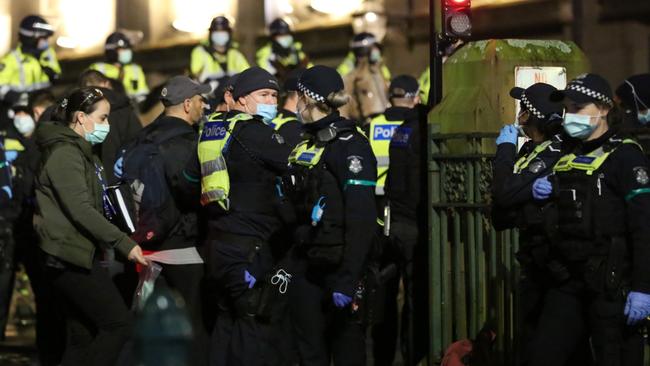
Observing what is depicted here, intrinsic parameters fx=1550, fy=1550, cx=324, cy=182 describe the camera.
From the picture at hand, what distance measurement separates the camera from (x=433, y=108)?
1064 cm

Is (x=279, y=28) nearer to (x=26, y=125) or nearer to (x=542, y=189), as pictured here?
(x=26, y=125)

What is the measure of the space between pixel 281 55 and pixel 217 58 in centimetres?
110

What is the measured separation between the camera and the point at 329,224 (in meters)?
9.15

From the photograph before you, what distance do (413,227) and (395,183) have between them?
1.16 feet

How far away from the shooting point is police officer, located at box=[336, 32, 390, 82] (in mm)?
18734

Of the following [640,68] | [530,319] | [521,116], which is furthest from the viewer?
[640,68]

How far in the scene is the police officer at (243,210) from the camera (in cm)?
920

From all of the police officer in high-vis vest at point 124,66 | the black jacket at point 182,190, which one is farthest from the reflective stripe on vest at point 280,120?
the police officer in high-vis vest at point 124,66

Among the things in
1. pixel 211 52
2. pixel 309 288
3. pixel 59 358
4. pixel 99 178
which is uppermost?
pixel 211 52

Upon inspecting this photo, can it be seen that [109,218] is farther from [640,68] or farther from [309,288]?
[640,68]

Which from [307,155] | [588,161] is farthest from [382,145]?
[588,161]

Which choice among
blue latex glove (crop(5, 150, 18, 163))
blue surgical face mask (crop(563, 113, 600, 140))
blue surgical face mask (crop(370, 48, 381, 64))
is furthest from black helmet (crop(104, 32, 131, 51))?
blue surgical face mask (crop(563, 113, 600, 140))

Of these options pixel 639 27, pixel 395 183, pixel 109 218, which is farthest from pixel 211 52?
pixel 109 218

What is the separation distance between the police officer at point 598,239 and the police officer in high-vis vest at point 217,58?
10413mm
